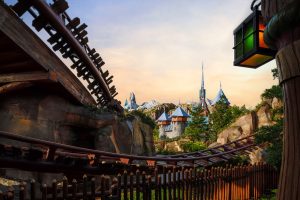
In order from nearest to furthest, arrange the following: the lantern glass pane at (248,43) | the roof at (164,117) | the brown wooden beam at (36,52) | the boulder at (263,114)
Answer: the lantern glass pane at (248,43)
the brown wooden beam at (36,52)
the boulder at (263,114)
the roof at (164,117)

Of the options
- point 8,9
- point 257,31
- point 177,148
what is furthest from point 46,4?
point 177,148

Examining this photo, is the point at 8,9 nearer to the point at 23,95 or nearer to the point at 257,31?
the point at 23,95

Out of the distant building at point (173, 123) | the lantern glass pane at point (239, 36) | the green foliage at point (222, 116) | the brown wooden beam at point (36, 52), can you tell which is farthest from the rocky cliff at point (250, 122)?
the distant building at point (173, 123)

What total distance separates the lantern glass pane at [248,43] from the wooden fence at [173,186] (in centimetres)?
282

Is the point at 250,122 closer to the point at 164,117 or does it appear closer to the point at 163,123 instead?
the point at 163,123

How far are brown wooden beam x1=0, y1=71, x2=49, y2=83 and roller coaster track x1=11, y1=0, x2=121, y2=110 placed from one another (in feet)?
3.18

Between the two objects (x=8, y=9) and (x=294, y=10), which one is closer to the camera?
(x=294, y=10)

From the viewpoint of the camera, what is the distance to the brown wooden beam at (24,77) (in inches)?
379

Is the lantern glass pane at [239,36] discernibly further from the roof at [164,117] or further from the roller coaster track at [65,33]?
the roof at [164,117]

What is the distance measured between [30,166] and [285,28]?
5853 millimetres

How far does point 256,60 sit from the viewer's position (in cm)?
272

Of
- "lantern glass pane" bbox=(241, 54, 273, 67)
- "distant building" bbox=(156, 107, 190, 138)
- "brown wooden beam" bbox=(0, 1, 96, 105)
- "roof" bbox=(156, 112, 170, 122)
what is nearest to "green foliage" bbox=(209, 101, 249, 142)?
"distant building" bbox=(156, 107, 190, 138)

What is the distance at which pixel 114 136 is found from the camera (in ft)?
39.5

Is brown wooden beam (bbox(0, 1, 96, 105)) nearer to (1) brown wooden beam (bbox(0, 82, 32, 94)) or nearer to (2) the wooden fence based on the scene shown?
(1) brown wooden beam (bbox(0, 82, 32, 94))
